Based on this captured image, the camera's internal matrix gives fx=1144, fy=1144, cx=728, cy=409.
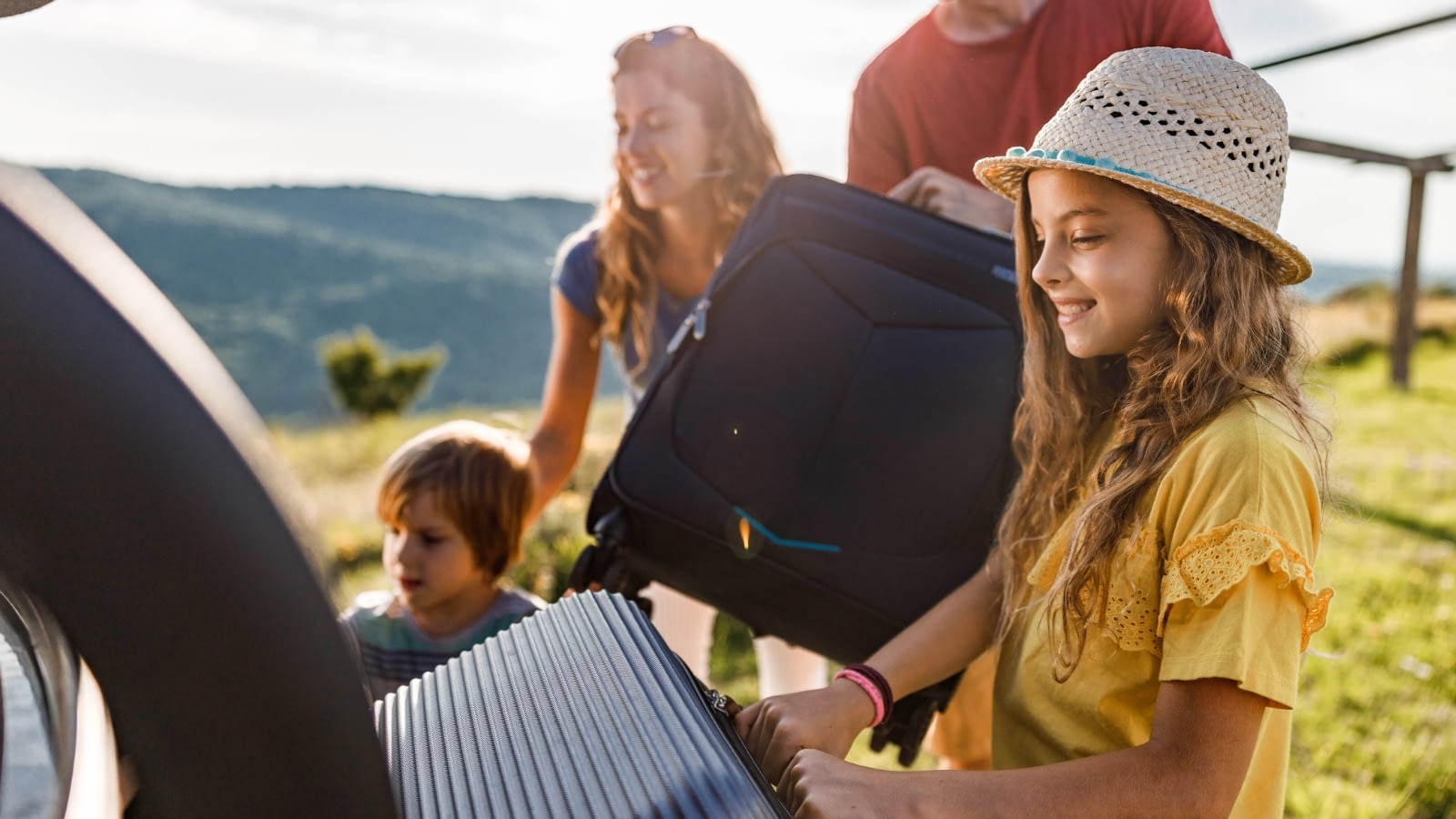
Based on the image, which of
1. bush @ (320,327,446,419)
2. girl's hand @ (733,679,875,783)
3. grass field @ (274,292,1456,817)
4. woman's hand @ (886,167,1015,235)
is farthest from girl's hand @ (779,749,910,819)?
bush @ (320,327,446,419)

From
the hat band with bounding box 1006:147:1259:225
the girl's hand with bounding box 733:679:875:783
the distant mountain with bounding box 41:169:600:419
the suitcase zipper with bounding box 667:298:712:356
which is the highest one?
the hat band with bounding box 1006:147:1259:225

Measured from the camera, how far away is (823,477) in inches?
59.6

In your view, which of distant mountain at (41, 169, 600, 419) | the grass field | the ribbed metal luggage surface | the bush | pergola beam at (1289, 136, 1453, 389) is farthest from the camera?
distant mountain at (41, 169, 600, 419)

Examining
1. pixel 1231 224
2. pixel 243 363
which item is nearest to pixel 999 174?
pixel 1231 224

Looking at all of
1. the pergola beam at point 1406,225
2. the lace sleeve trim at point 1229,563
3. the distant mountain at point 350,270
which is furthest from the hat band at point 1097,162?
the distant mountain at point 350,270

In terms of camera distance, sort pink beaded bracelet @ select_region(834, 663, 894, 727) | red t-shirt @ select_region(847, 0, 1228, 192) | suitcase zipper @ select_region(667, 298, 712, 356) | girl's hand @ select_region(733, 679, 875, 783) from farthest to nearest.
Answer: suitcase zipper @ select_region(667, 298, 712, 356) < red t-shirt @ select_region(847, 0, 1228, 192) < pink beaded bracelet @ select_region(834, 663, 894, 727) < girl's hand @ select_region(733, 679, 875, 783)

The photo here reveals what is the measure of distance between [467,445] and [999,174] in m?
1.20

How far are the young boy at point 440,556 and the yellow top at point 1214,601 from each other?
118cm

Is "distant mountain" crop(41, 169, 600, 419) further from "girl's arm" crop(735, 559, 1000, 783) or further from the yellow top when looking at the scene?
the yellow top

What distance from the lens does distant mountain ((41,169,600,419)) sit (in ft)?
94.2

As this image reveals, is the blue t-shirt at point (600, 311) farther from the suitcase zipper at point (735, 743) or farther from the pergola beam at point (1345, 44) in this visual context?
the suitcase zipper at point (735, 743)

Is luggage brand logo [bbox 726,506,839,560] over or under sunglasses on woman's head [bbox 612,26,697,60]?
under

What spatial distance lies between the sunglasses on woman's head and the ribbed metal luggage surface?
5.03 feet

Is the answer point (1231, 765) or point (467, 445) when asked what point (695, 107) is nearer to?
point (467, 445)
